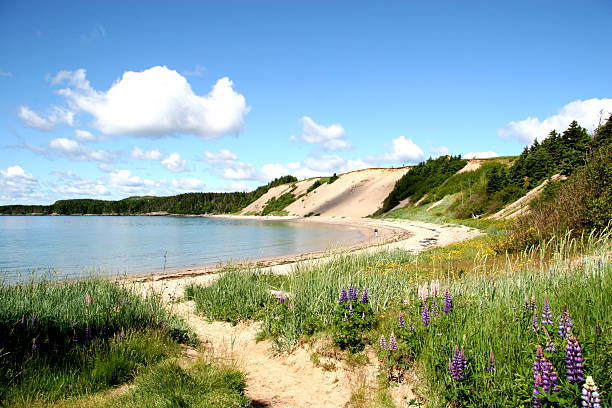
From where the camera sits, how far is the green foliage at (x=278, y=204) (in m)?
91.7

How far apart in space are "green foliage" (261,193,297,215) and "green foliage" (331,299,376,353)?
83.7 metres

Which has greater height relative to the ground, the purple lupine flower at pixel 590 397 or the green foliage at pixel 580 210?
the green foliage at pixel 580 210

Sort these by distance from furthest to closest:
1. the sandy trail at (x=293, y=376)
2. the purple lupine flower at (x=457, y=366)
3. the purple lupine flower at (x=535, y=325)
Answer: the sandy trail at (x=293, y=376)
the purple lupine flower at (x=535, y=325)
the purple lupine flower at (x=457, y=366)

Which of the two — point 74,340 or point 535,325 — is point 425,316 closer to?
point 535,325

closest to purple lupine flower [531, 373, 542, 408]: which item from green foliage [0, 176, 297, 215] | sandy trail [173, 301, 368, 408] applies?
sandy trail [173, 301, 368, 408]

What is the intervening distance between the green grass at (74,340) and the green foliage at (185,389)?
1.75ft

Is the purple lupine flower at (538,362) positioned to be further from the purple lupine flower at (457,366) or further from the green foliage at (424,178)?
the green foliage at (424,178)

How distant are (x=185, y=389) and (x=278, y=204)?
3572 inches

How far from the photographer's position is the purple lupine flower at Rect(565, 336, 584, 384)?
2.58 meters

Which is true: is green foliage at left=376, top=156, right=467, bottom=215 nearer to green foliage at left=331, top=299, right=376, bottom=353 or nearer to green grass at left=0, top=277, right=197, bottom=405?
green foliage at left=331, top=299, right=376, bottom=353

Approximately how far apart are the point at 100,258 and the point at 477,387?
22.5 metres

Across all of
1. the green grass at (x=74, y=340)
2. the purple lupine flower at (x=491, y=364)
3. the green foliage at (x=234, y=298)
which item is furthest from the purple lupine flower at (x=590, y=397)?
the green foliage at (x=234, y=298)

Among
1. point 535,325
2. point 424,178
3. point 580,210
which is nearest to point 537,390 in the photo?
point 535,325

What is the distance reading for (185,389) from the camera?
146 inches
